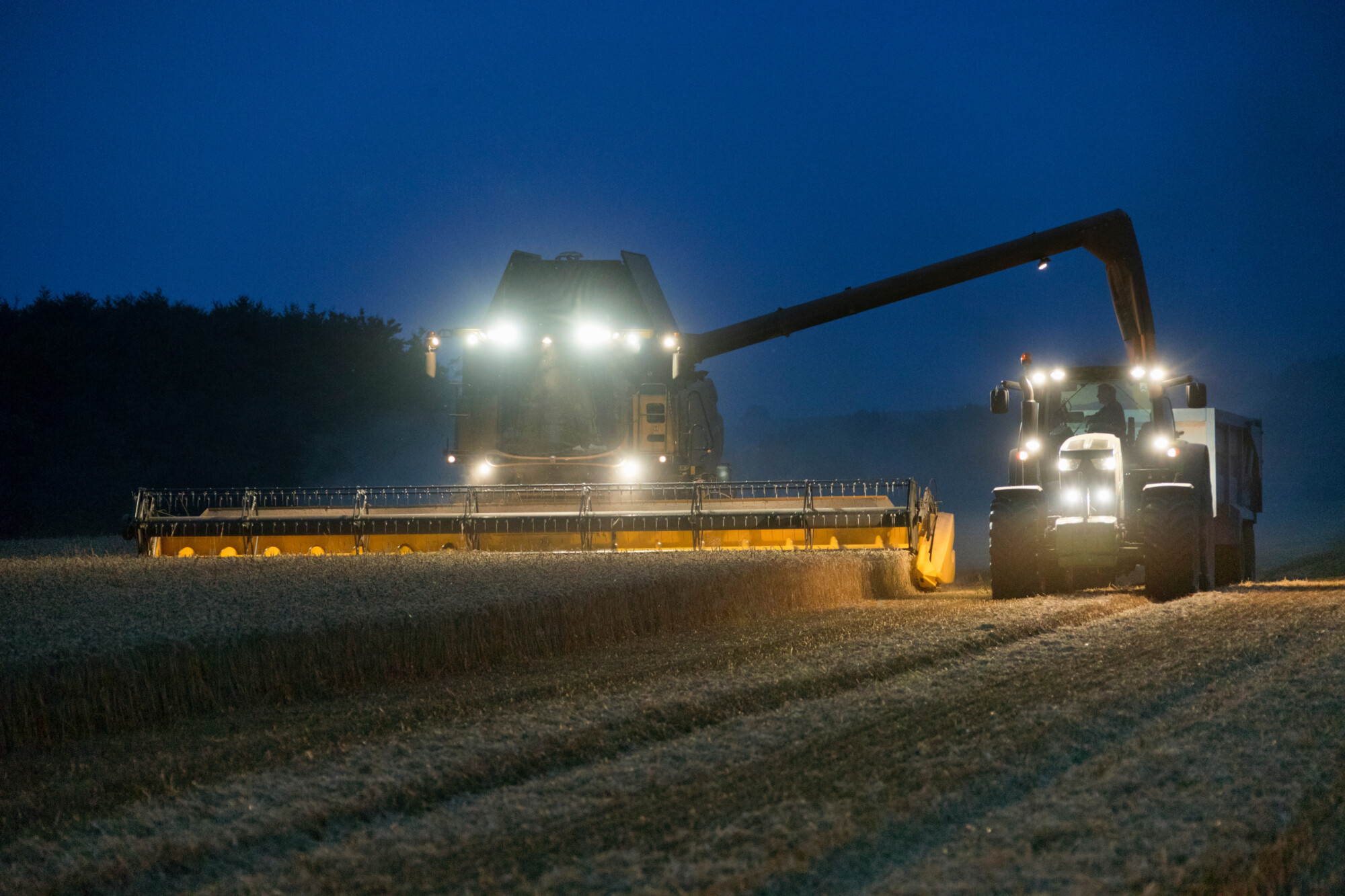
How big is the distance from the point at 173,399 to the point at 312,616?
80.9 ft

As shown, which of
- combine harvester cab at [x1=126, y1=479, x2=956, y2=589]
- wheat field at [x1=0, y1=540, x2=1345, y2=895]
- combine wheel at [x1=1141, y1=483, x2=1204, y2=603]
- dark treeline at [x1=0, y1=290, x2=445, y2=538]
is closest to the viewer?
wheat field at [x1=0, y1=540, x2=1345, y2=895]

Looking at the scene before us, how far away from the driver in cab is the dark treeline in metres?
20.8

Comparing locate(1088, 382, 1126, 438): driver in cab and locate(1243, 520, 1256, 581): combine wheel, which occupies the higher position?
locate(1088, 382, 1126, 438): driver in cab

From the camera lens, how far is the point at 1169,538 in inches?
384

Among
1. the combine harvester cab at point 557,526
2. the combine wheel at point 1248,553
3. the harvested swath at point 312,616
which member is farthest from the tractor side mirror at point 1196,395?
the combine wheel at point 1248,553

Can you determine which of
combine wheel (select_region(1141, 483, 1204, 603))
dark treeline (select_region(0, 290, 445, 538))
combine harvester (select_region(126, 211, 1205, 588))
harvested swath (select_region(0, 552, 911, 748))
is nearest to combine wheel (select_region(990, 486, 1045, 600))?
combine wheel (select_region(1141, 483, 1204, 603))

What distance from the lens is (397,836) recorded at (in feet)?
11.4

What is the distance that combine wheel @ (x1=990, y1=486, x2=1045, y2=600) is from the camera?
10.2 meters

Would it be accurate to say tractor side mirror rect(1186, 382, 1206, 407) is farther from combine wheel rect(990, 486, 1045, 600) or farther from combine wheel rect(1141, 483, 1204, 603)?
combine wheel rect(990, 486, 1045, 600)

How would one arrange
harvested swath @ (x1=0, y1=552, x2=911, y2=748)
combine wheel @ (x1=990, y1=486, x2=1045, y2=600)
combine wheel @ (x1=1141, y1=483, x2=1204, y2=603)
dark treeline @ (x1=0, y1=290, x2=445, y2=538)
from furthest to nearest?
dark treeline @ (x1=0, y1=290, x2=445, y2=538)
combine wheel @ (x1=990, y1=486, x2=1045, y2=600)
combine wheel @ (x1=1141, y1=483, x2=1204, y2=603)
harvested swath @ (x1=0, y1=552, x2=911, y2=748)

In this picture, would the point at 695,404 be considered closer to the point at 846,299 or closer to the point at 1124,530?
the point at 846,299

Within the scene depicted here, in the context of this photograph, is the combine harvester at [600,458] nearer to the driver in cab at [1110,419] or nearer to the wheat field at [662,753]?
the driver in cab at [1110,419]

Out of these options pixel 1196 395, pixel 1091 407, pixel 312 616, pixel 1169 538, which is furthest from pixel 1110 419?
pixel 312 616

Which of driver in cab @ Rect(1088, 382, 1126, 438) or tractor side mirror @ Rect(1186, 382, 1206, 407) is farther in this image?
driver in cab @ Rect(1088, 382, 1126, 438)
